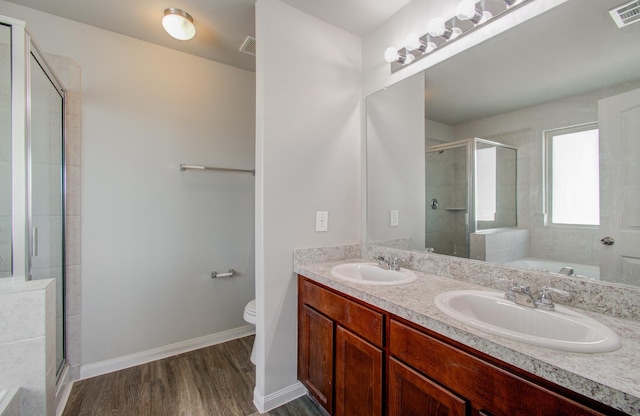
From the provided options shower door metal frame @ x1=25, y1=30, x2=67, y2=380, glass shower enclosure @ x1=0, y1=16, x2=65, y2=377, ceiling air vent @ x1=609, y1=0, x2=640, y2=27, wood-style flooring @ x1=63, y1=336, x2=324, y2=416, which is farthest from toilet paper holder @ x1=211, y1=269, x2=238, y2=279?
ceiling air vent @ x1=609, y1=0, x2=640, y2=27

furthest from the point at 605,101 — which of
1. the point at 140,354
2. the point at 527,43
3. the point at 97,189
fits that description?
the point at 140,354

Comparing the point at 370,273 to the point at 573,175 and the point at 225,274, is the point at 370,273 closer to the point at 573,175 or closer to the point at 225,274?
the point at 573,175

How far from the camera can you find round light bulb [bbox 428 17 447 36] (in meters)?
1.41

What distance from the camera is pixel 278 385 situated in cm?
164

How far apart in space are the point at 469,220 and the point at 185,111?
88.5 inches

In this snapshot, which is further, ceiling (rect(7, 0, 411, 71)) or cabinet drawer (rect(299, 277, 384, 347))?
ceiling (rect(7, 0, 411, 71))

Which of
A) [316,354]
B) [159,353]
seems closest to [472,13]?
[316,354]

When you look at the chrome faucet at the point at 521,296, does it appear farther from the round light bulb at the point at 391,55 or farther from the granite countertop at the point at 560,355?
the round light bulb at the point at 391,55

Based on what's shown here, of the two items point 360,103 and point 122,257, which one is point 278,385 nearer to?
point 122,257

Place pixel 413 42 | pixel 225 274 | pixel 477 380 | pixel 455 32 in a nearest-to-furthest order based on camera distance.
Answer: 1. pixel 477 380
2. pixel 455 32
3. pixel 413 42
4. pixel 225 274

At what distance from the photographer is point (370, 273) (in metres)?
1.65

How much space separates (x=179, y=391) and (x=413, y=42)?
8.48 ft

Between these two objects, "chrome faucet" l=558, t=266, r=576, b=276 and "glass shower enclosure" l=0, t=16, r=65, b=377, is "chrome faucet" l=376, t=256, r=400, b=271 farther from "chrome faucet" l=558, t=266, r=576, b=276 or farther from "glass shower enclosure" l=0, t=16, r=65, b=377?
"glass shower enclosure" l=0, t=16, r=65, b=377

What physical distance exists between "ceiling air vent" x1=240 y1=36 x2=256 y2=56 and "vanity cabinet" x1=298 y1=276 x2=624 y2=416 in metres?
1.80
